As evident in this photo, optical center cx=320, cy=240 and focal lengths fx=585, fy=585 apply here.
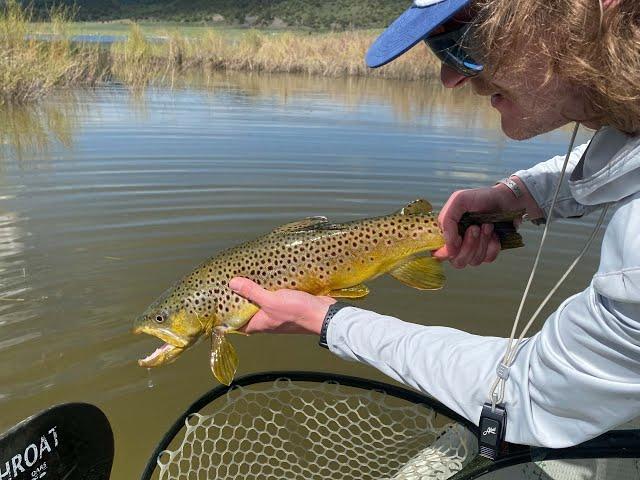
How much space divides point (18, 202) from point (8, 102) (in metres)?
7.60

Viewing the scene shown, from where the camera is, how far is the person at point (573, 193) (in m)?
1.37

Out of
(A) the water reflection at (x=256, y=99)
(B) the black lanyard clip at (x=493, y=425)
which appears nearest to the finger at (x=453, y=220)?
(B) the black lanyard clip at (x=493, y=425)

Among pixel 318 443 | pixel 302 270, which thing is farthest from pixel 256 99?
pixel 318 443

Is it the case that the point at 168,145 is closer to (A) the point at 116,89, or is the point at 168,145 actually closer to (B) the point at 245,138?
(B) the point at 245,138

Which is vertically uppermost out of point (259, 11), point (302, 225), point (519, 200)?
point (259, 11)

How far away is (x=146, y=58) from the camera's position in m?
19.7

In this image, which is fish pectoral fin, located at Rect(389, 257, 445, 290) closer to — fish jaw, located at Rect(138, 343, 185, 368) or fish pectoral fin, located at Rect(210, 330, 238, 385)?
fish pectoral fin, located at Rect(210, 330, 238, 385)

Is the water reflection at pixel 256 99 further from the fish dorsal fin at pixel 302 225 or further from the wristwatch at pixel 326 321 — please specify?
the wristwatch at pixel 326 321

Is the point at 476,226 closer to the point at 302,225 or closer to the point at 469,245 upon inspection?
the point at 469,245

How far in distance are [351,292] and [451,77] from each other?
1.22 metres

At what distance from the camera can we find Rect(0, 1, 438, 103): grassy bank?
12961mm

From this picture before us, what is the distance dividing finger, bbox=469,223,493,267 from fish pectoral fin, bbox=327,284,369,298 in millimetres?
543

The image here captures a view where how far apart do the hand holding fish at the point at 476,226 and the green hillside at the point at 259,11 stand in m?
100

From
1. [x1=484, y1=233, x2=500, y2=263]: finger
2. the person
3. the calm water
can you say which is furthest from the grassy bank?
the person
